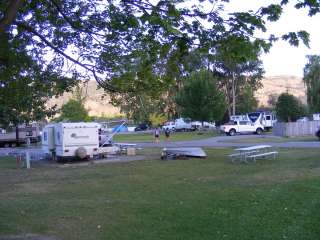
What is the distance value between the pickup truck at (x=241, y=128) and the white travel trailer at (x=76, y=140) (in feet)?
106

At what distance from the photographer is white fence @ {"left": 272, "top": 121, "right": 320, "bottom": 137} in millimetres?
51000

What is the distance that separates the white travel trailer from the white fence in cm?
2705

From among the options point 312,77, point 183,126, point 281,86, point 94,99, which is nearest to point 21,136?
point 94,99

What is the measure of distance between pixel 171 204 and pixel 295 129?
137 ft

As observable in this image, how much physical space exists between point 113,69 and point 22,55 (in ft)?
6.72

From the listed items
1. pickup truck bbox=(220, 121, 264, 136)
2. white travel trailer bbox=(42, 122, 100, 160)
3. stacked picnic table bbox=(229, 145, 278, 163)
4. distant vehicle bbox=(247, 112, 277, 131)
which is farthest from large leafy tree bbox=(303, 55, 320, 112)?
white travel trailer bbox=(42, 122, 100, 160)

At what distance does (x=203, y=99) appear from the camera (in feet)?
222

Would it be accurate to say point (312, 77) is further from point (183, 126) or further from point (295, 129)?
point (295, 129)

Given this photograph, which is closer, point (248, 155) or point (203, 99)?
point (248, 155)

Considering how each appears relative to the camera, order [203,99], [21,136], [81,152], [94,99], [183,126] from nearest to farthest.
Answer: [81,152] → [94,99] → [21,136] → [203,99] → [183,126]

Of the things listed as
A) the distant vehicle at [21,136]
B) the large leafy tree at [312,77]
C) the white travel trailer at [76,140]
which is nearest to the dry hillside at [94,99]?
the white travel trailer at [76,140]

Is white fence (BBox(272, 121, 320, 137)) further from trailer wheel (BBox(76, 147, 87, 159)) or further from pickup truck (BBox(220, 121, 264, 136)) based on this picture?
trailer wheel (BBox(76, 147, 87, 159))

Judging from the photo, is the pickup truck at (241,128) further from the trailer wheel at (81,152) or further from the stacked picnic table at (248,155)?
A: the trailer wheel at (81,152)

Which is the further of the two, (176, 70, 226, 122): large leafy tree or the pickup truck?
(176, 70, 226, 122): large leafy tree
